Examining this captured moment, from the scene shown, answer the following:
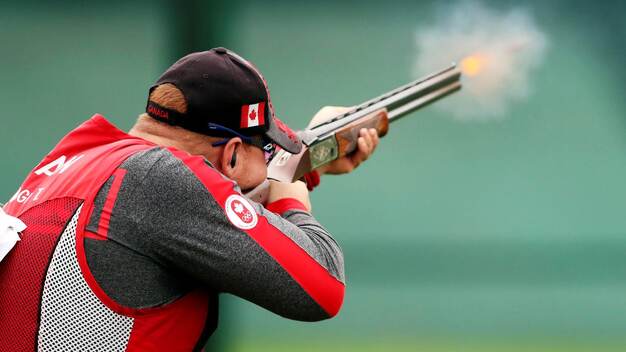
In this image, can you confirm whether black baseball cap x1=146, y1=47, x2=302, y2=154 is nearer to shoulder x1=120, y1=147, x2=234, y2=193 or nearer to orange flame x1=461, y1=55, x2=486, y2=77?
shoulder x1=120, y1=147, x2=234, y2=193

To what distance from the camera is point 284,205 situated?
1865mm

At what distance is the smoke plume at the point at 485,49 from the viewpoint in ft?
12.5

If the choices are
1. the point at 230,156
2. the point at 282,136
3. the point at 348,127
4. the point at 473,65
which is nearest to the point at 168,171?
the point at 230,156

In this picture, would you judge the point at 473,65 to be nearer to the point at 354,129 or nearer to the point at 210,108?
the point at 354,129

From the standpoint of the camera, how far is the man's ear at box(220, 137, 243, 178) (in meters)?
1.71

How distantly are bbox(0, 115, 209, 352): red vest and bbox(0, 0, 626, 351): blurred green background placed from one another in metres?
1.99

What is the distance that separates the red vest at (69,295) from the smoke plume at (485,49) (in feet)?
7.97

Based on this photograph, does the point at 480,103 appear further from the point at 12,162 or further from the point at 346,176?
the point at 12,162

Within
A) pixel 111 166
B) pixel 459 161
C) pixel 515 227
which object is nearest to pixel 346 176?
pixel 459 161

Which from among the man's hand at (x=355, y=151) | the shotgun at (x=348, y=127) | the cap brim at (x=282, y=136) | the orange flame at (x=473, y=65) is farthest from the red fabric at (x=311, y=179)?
the orange flame at (x=473, y=65)

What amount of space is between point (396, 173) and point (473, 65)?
0.55m

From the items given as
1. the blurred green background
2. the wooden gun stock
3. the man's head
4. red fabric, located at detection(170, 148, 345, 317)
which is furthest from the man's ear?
the blurred green background

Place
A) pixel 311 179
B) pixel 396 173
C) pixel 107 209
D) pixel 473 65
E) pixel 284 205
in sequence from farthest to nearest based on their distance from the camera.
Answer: pixel 396 173 → pixel 473 65 → pixel 311 179 → pixel 284 205 → pixel 107 209

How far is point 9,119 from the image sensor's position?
3660mm
